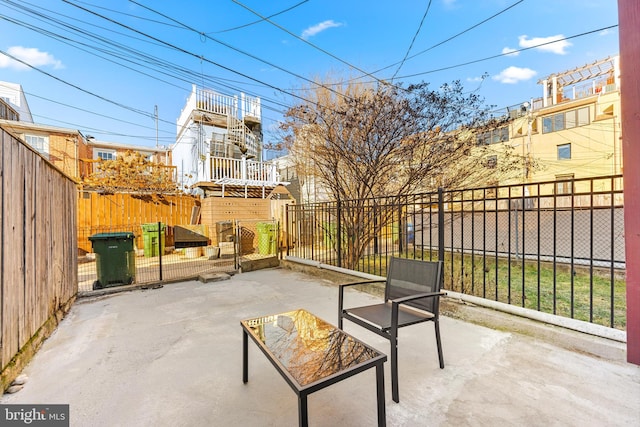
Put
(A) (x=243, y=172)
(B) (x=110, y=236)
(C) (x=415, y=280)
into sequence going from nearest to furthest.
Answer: (C) (x=415, y=280) < (B) (x=110, y=236) < (A) (x=243, y=172)

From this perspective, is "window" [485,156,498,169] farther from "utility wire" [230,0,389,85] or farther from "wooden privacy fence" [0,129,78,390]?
"wooden privacy fence" [0,129,78,390]

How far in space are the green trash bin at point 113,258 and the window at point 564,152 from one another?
19520 millimetres

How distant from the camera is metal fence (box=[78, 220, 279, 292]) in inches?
194

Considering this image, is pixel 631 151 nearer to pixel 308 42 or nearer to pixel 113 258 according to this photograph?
pixel 308 42

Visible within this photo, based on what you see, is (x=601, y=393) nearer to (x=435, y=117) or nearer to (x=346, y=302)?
(x=346, y=302)

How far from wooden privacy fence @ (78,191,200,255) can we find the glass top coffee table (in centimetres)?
936

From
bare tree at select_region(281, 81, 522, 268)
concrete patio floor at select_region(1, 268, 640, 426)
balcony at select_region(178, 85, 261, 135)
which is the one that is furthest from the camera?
balcony at select_region(178, 85, 261, 135)

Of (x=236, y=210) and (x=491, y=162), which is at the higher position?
(x=491, y=162)

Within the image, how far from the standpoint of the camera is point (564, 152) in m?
14.6

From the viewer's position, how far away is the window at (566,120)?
45.4 ft

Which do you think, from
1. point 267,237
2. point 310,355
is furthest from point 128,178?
Result: point 310,355

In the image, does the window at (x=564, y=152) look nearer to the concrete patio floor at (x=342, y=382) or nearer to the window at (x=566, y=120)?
the window at (x=566, y=120)

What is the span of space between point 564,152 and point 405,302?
1809 centimetres

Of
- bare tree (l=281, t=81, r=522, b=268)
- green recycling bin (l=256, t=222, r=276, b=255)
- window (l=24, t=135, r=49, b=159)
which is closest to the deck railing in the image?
green recycling bin (l=256, t=222, r=276, b=255)
